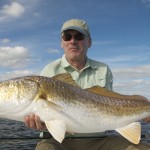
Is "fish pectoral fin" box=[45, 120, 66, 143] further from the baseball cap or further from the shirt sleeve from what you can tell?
the baseball cap

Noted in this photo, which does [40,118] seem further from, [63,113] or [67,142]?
[67,142]

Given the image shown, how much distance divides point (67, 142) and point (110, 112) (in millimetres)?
1708

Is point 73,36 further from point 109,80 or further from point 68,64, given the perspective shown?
point 109,80

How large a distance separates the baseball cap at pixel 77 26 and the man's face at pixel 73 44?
11 cm

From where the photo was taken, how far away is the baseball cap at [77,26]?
29.1 ft

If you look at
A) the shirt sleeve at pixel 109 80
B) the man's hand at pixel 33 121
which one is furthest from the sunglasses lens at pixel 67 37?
the man's hand at pixel 33 121

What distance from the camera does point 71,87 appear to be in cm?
690

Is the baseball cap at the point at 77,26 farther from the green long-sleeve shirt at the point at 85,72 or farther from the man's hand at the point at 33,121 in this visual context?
the man's hand at the point at 33,121

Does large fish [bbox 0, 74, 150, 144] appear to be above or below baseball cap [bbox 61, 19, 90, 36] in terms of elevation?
below

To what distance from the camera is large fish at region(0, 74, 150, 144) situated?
6547mm

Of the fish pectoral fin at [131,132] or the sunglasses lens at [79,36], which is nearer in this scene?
the fish pectoral fin at [131,132]

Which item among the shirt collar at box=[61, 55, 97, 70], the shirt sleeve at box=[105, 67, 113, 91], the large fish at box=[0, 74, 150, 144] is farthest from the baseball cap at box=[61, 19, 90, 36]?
the large fish at box=[0, 74, 150, 144]

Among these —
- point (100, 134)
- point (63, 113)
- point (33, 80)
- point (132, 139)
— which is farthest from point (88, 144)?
point (33, 80)

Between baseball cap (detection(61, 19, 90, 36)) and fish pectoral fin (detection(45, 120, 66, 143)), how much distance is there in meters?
3.05
